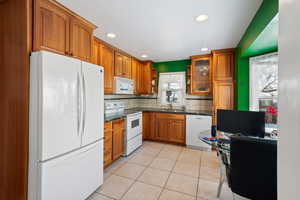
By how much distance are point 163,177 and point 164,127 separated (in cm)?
Result: 162

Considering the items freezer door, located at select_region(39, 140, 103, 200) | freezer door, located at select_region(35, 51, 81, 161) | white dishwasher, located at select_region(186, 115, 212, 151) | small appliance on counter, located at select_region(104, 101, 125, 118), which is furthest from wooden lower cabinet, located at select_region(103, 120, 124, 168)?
white dishwasher, located at select_region(186, 115, 212, 151)

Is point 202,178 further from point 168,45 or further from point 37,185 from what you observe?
point 168,45

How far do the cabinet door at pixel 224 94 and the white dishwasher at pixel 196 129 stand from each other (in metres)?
0.44

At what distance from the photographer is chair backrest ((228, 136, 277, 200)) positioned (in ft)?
3.57

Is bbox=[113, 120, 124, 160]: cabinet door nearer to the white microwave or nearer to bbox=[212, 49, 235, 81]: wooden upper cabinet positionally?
the white microwave

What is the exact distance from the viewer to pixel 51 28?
4.83 ft

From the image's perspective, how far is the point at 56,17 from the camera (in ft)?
5.00

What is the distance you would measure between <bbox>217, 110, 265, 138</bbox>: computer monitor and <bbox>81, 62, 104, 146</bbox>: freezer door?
1.81m

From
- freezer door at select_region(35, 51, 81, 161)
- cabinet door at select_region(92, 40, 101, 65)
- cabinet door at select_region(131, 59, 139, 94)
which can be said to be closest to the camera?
freezer door at select_region(35, 51, 81, 161)

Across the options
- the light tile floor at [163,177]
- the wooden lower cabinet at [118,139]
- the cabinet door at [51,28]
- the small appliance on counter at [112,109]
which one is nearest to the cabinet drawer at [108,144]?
the wooden lower cabinet at [118,139]

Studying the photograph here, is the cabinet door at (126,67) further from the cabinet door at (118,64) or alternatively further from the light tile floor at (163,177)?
the light tile floor at (163,177)

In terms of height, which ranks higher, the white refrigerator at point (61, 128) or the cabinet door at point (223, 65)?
the cabinet door at point (223, 65)

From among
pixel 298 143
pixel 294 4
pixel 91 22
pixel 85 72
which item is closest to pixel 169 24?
pixel 91 22

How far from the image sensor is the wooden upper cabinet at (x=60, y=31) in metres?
1.36
